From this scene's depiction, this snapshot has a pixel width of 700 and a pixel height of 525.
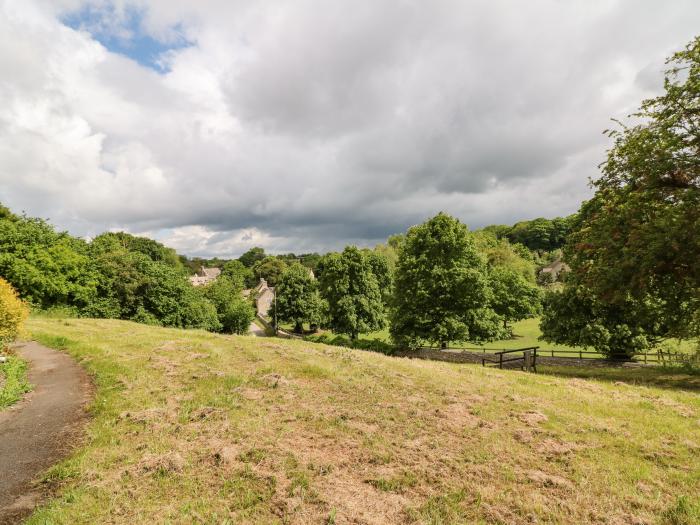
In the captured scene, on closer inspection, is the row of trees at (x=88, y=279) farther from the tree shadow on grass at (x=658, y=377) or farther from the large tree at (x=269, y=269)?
the large tree at (x=269, y=269)

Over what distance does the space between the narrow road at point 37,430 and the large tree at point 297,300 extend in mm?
49690

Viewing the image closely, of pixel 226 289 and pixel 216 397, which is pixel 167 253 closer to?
pixel 226 289

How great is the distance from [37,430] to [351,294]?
41.1 m

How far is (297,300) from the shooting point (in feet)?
215

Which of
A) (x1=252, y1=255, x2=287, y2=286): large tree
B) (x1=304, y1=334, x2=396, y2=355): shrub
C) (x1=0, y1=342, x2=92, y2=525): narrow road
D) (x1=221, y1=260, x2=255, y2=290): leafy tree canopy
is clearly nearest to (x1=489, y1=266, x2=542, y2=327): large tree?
(x1=304, y1=334, x2=396, y2=355): shrub

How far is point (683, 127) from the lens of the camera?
622 inches

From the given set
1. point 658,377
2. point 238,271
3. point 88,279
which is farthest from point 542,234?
point 88,279

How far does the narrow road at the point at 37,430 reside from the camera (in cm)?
661

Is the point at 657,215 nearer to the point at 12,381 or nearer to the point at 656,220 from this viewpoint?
the point at 656,220

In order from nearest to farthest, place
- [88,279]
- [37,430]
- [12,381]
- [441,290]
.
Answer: [37,430]
[12,381]
[441,290]
[88,279]

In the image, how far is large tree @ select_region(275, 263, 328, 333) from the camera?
65562 millimetres

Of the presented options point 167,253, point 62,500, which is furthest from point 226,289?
point 62,500

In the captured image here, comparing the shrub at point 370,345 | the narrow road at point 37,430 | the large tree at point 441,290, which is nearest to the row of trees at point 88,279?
the shrub at point 370,345

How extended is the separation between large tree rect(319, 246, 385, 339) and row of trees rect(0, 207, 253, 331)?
68.8ft
